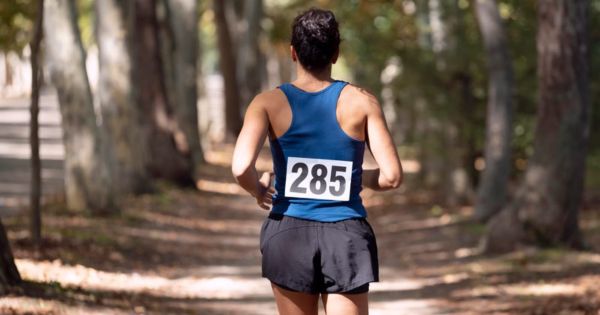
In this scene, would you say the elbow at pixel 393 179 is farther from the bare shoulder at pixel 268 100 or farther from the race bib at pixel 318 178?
the bare shoulder at pixel 268 100

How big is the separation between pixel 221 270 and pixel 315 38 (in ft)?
31.0

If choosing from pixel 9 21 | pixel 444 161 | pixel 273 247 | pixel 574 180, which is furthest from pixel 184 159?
pixel 273 247

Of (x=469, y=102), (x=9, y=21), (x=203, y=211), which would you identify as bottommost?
(x=203, y=211)

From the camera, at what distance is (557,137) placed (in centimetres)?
1379

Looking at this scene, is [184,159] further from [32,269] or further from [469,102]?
[32,269]

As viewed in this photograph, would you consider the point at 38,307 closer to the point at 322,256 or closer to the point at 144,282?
the point at 144,282

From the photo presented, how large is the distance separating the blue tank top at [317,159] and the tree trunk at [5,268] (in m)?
4.38

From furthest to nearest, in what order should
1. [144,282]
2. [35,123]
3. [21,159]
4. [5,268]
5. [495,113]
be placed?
[21,159]
[495,113]
[144,282]
[35,123]
[5,268]

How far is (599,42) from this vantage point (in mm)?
21484

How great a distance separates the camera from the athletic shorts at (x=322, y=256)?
5.19 meters

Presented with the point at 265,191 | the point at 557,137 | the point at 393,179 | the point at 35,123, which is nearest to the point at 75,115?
the point at 35,123

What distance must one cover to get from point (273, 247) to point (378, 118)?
0.70 meters

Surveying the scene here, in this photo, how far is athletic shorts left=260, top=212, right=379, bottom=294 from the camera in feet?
17.0

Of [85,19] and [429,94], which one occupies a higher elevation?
[85,19]
